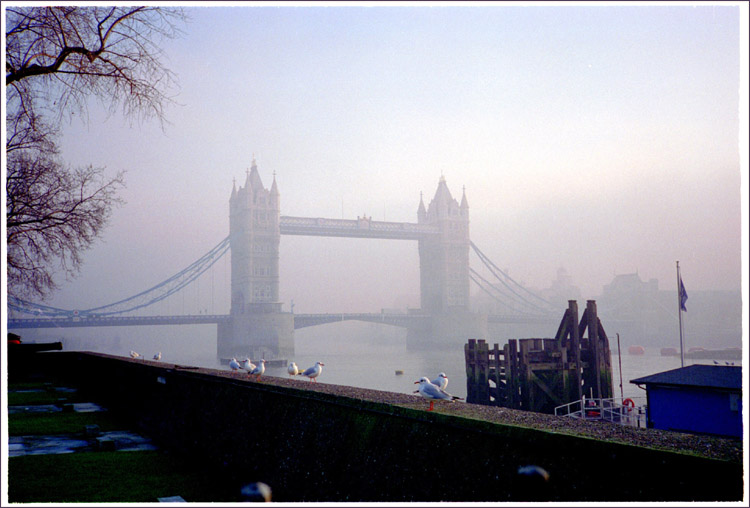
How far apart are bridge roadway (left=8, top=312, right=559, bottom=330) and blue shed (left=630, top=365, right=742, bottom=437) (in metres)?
34.9

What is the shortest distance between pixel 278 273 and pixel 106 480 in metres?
84.5

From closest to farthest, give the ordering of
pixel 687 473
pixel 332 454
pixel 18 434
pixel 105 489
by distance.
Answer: pixel 687 473, pixel 332 454, pixel 105 489, pixel 18 434

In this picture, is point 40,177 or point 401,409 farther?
point 40,177

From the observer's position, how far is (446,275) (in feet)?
294

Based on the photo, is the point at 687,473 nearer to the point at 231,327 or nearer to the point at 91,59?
the point at 91,59

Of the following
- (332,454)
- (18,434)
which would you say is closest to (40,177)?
(18,434)

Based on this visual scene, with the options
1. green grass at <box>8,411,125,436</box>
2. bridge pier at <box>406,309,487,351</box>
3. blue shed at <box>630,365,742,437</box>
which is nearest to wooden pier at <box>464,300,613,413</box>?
blue shed at <box>630,365,742,437</box>

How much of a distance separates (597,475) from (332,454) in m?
1.84

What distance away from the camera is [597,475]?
2.79 m

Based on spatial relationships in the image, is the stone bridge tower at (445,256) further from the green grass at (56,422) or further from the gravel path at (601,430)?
the gravel path at (601,430)

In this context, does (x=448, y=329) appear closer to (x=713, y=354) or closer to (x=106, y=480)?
(x=713, y=354)

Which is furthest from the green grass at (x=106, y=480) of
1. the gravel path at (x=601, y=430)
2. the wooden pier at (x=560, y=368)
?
the wooden pier at (x=560, y=368)

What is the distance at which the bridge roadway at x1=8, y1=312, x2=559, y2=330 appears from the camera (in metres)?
49.4

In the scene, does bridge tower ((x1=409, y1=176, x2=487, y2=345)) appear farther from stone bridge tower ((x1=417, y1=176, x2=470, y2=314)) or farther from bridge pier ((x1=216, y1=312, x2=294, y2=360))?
bridge pier ((x1=216, y1=312, x2=294, y2=360))
